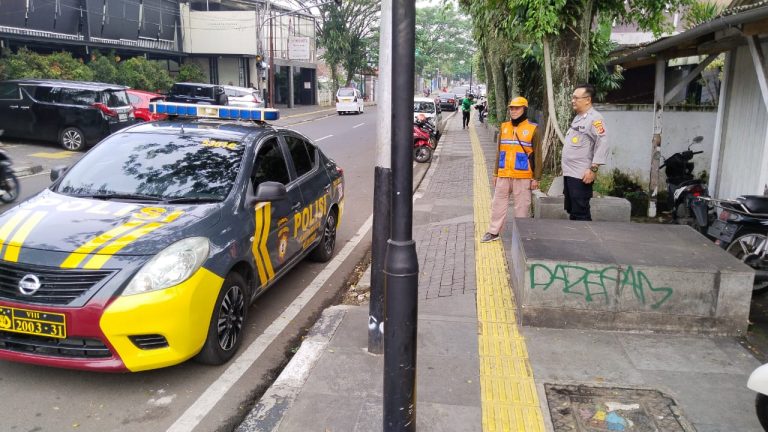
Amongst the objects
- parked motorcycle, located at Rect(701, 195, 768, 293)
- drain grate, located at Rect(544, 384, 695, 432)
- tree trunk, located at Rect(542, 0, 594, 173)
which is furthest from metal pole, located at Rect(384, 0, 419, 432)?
tree trunk, located at Rect(542, 0, 594, 173)

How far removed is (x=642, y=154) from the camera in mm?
10820

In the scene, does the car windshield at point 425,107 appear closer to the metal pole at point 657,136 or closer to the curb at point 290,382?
the metal pole at point 657,136

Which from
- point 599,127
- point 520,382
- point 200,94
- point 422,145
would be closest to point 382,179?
point 520,382

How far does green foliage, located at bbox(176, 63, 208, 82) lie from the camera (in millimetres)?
34219

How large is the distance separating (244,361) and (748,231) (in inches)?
186

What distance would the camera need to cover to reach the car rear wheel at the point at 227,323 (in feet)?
13.6

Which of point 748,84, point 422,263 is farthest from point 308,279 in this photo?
point 748,84

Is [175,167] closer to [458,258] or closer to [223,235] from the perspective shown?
[223,235]

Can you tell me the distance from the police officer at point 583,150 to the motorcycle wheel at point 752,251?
4.69 ft

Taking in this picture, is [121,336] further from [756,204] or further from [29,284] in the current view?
[756,204]

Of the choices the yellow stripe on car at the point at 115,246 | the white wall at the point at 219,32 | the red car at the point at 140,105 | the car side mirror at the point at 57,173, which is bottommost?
the yellow stripe on car at the point at 115,246

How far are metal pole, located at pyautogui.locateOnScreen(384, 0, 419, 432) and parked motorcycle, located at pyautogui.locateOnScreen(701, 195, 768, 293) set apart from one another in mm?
3986

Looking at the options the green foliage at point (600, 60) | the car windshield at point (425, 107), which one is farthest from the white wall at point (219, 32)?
the green foliage at point (600, 60)

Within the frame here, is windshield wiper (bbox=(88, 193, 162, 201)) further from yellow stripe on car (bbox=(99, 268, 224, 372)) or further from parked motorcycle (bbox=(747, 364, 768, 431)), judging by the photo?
parked motorcycle (bbox=(747, 364, 768, 431))
